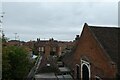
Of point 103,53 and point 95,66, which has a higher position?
point 103,53

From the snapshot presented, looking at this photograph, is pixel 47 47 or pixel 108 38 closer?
pixel 108 38

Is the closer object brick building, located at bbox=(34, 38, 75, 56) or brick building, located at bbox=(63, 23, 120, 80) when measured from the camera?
brick building, located at bbox=(63, 23, 120, 80)

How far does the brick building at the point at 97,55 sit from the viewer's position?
19938mm

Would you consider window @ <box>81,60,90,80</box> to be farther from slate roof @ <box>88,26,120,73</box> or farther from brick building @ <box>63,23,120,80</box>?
slate roof @ <box>88,26,120,73</box>

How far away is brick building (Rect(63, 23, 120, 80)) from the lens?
19.9 metres

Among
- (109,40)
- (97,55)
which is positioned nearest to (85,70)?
(97,55)

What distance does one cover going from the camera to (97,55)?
22.0 metres

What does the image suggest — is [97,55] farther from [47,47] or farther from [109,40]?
[47,47]

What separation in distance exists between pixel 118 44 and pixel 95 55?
118 inches

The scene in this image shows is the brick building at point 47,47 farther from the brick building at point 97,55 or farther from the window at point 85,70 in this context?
the window at point 85,70

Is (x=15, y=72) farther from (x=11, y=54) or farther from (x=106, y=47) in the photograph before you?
(x=106, y=47)

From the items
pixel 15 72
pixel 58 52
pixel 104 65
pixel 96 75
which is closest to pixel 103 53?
pixel 104 65

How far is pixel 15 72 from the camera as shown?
2488 cm

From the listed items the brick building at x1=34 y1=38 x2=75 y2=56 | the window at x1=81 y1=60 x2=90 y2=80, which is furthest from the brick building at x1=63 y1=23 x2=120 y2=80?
the brick building at x1=34 y1=38 x2=75 y2=56
